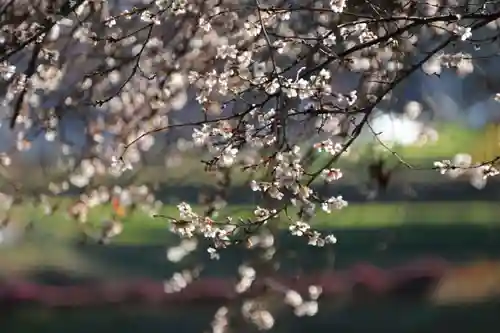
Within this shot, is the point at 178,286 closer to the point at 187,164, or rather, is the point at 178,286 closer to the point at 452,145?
the point at 187,164

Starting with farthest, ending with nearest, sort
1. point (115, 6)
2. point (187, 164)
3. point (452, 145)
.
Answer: point (452, 145), point (187, 164), point (115, 6)

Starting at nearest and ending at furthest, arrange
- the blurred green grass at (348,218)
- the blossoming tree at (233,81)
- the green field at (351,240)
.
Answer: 1. the blossoming tree at (233,81)
2. the blurred green grass at (348,218)
3. the green field at (351,240)

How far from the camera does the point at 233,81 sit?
8.43 ft

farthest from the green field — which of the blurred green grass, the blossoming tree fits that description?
the blossoming tree

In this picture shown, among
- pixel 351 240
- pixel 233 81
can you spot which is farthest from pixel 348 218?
pixel 233 81

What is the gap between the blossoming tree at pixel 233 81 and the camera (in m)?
2.21

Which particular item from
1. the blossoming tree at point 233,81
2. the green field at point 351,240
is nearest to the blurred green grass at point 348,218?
the green field at point 351,240

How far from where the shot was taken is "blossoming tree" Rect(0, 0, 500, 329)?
7.25 feet

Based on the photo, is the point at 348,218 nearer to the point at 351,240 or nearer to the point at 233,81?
the point at 351,240

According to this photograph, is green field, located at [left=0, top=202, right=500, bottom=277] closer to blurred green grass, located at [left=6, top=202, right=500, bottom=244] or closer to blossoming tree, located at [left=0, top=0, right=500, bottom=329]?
blurred green grass, located at [left=6, top=202, right=500, bottom=244]

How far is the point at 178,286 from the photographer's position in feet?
14.1

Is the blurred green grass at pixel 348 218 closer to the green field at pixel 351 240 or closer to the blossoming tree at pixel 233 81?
the green field at pixel 351 240

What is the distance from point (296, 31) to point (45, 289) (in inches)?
103

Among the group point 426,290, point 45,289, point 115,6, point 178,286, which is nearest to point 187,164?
point 178,286
